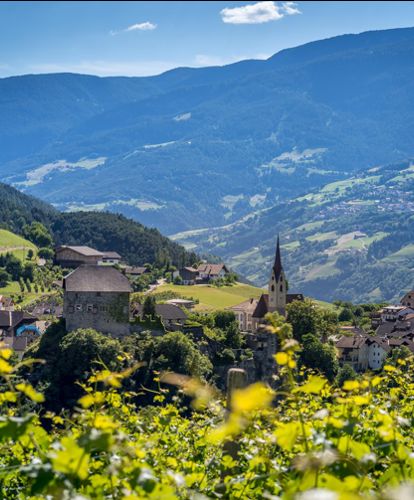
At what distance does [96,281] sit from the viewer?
6344 centimetres

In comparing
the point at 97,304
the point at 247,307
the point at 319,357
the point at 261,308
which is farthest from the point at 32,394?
the point at 247,307

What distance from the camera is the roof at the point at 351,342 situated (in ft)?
251

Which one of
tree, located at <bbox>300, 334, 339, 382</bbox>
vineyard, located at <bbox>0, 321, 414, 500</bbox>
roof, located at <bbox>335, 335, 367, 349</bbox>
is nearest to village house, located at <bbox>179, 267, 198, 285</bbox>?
roof, located at <bbox>335, 335, 367, 349</bbox>

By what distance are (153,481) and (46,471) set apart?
801mm

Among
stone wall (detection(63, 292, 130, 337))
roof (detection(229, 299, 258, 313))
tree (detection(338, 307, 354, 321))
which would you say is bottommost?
tree (detection(338, 307, 354, 321))

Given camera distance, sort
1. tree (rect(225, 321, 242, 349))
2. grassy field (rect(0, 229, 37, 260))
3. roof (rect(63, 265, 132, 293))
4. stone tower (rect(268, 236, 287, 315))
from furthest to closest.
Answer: grassy field (rect(0, 229, 37, 260)), stone tower (rect(268, 236, 287, 315)), tree (rect(225, 321, 242, 349)), roof (rect(63, 265, 132, 293))

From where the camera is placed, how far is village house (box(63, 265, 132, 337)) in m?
61.9

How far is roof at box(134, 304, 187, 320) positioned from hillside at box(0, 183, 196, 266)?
244ft

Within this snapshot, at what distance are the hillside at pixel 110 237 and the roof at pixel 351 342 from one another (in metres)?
75.0

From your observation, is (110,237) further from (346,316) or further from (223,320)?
(223,320)

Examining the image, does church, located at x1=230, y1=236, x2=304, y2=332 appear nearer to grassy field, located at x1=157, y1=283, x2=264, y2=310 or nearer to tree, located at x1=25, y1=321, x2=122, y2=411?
grassy field, located at x1=157, y1=283, x2=264, y2=310

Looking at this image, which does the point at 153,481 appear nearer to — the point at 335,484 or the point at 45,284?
the point at 335,484

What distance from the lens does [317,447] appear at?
8391mm

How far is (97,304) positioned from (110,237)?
394 ft
